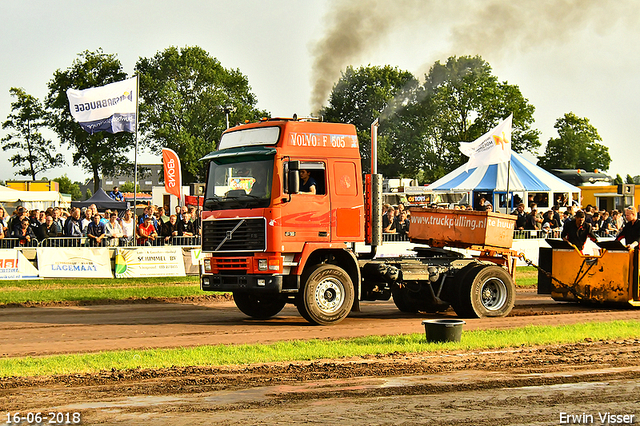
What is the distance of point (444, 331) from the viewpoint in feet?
34.7

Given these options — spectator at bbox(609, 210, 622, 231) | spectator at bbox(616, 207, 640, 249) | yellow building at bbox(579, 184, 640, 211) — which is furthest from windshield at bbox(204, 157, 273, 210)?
yellow building at bbox(579, 184, 640, 211)

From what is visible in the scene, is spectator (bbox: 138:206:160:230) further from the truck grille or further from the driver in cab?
the driver in cab

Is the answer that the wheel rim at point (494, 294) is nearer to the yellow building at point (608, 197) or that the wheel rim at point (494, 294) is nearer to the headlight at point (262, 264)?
the headlight at point (262, 264)

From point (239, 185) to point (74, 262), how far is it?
907cm

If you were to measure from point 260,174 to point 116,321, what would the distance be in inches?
164

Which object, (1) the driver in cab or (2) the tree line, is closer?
(1) the driver in cab

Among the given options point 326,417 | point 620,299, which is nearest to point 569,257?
point 620,299

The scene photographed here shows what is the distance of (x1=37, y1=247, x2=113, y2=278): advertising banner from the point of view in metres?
19.7

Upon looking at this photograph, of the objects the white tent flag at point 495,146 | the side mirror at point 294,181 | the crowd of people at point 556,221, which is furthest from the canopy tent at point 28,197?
the side mirror at point 294,181

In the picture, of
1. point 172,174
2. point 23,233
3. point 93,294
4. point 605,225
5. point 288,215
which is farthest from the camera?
point 605,225

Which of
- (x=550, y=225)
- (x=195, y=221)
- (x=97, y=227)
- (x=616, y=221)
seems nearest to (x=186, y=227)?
(x=195, y=221)

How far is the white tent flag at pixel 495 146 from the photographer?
2828 cm

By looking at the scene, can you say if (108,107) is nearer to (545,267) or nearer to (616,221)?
(545,267)

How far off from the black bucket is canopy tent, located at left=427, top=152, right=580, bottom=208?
23951 millimetres
